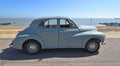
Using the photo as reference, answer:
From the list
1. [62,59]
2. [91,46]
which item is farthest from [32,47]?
[91,46]

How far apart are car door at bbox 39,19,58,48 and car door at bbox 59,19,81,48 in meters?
0.22

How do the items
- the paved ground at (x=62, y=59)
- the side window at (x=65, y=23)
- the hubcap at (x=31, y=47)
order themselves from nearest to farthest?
the paved ground at (x=62, y=59) → the hubcap at (x=31, y=47) → the side window at (x=65, y=23)

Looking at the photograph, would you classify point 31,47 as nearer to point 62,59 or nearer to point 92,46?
point 62,59

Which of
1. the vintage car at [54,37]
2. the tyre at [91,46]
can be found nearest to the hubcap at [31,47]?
the vintage car at [54,37]

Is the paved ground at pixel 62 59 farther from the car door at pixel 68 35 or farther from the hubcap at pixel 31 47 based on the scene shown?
the car door at pixel 68 35

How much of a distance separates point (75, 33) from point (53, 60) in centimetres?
183

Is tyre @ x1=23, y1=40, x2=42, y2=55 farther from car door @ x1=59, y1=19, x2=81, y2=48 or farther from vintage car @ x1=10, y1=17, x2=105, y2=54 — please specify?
car door @ x1=59, y1=19, x2=81, y2=48

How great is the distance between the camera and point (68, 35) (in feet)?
27.7

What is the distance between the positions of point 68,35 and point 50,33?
2.64 ft

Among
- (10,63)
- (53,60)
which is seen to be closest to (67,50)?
(53,60)

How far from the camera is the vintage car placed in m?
8.36

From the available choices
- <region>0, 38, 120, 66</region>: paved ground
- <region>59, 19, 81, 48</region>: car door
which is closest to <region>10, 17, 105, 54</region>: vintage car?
<region>59, 19, 81, 48</region>: car door

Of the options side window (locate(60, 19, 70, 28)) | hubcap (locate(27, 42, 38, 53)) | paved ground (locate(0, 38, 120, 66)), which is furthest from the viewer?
side window (locate(60, 19, 70, 28))

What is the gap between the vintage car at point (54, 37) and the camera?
8.36 meters
